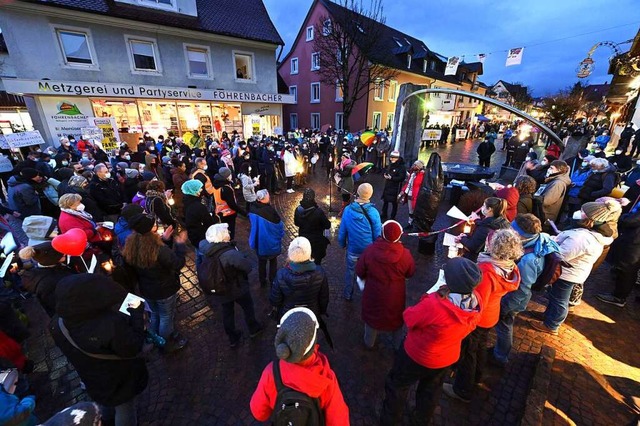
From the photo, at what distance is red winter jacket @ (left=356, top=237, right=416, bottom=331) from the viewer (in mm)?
3246

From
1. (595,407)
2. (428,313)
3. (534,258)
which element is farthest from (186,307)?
(595,407)

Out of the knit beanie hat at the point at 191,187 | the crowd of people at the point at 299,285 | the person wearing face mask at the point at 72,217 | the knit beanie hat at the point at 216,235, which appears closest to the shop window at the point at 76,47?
the crowd of people at the point at 299,285

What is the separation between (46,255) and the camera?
299 centimetres

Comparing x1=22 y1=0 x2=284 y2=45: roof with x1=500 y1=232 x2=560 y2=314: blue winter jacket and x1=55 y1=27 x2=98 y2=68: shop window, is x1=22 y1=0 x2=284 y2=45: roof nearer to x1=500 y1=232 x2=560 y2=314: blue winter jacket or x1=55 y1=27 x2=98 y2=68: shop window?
x1=55 y1=27 x2=98 y2=68: shop window

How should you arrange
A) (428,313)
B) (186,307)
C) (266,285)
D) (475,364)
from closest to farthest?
(428,313) → (475,364) → (186,307) → (266,285)

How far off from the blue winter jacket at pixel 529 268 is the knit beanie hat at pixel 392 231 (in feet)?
5.19

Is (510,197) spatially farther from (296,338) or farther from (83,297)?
(83,297)

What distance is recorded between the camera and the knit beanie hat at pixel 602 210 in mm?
3492

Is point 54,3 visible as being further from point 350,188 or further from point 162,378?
point 162,378

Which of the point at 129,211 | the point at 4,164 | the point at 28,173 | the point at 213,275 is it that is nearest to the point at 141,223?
the point at 129,211

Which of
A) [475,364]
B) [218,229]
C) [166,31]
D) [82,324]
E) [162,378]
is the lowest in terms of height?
[162,378]

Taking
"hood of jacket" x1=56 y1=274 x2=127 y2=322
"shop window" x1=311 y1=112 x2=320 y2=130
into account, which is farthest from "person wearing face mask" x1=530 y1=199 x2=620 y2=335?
"shop window" x1=311 y1=112 x2=320 y2=130

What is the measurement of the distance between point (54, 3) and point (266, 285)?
17.0 metres

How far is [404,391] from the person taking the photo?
8.93ft
